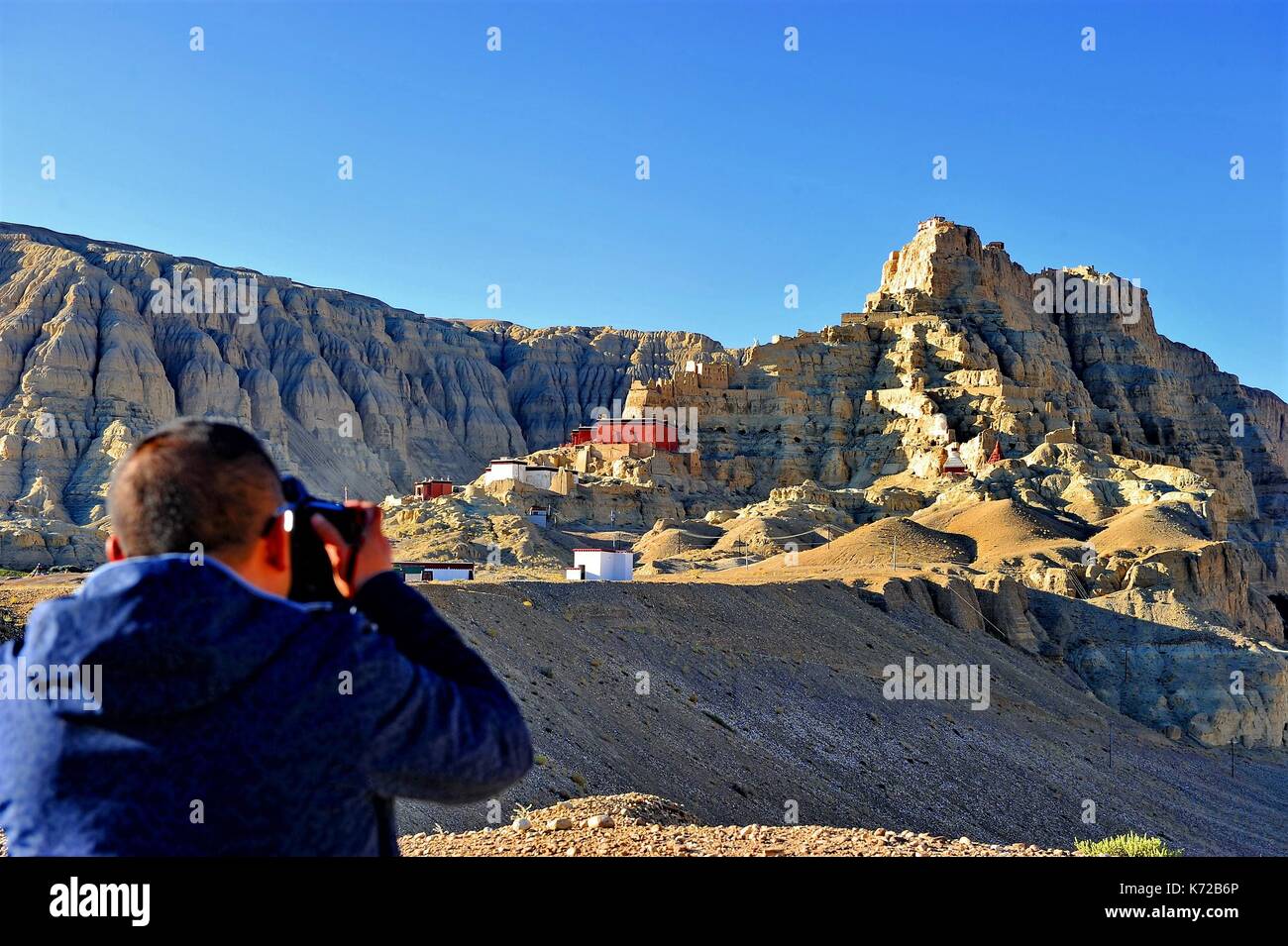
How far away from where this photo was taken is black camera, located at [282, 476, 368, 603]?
9.38ft

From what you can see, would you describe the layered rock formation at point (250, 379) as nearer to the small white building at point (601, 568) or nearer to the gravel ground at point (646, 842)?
the small white building at point (601, 568)

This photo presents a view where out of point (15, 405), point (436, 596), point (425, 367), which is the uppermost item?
point (425, 367)

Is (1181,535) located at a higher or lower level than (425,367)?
lower

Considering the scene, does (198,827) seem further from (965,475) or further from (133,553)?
(965,475)

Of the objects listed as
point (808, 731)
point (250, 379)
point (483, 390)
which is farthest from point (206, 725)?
point (483, 390)

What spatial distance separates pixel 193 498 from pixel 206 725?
49cm

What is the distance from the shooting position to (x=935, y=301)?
3718 inches

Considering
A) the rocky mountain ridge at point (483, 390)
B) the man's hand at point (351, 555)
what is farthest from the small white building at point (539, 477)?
the man's hand at point (351, 555)

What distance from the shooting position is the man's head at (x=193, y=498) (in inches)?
105

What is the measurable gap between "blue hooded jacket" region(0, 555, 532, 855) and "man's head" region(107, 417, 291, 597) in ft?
0.25

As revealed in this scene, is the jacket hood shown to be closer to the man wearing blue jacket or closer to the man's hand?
the man wearing blue jacket

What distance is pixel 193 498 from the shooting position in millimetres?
2678
